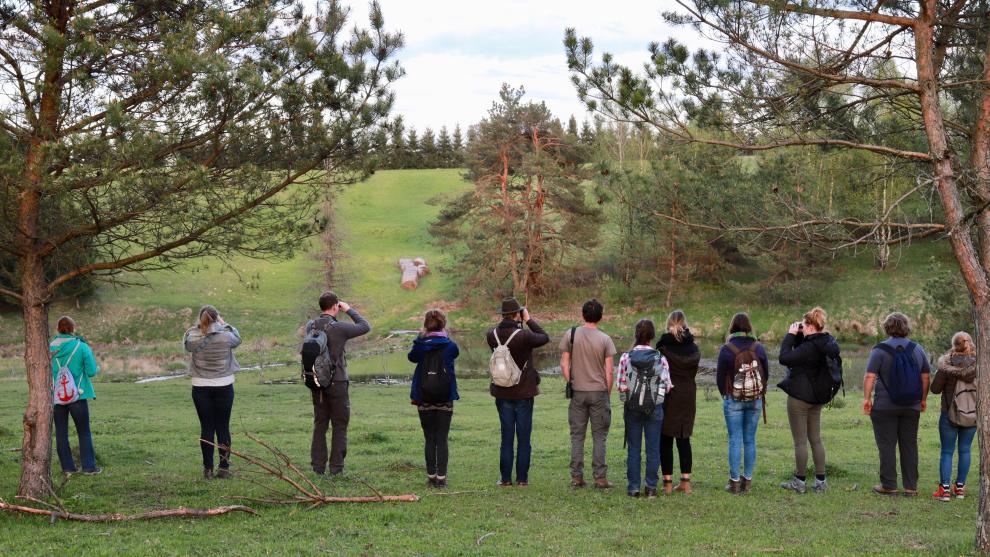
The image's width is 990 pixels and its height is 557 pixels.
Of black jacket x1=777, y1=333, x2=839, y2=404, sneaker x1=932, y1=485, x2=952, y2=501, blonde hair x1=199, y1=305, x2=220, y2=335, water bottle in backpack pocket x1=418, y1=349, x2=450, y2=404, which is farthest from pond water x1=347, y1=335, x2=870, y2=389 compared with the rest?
blonde hair x1=199, y1=305, x2=220, y2=335

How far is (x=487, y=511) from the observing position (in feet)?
27.5

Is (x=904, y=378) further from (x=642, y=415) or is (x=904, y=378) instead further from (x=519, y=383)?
(x=519, y=383)

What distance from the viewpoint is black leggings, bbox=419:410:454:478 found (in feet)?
31.2

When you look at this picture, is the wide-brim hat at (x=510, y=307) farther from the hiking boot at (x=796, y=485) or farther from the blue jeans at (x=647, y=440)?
the hiking boot at (x=796, y=485)

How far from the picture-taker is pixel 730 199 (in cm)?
1188

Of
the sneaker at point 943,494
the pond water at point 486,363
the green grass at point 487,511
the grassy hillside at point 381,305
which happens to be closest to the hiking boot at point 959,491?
the sneaker at point 943,494

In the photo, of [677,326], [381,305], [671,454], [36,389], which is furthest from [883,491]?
[381,305]

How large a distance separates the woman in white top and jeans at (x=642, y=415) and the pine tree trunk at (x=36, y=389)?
5829mm

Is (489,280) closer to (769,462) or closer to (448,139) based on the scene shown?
(769,462)

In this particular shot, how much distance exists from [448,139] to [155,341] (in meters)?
64.1

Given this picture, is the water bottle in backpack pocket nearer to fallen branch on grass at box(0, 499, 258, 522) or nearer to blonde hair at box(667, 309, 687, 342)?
fallen branch on grass at box(0, 499, 258, 522)

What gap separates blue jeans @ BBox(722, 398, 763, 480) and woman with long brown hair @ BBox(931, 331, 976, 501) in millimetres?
1986

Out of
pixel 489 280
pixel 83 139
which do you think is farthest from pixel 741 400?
pixel 489 280

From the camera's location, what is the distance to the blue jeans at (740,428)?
9578 mm
